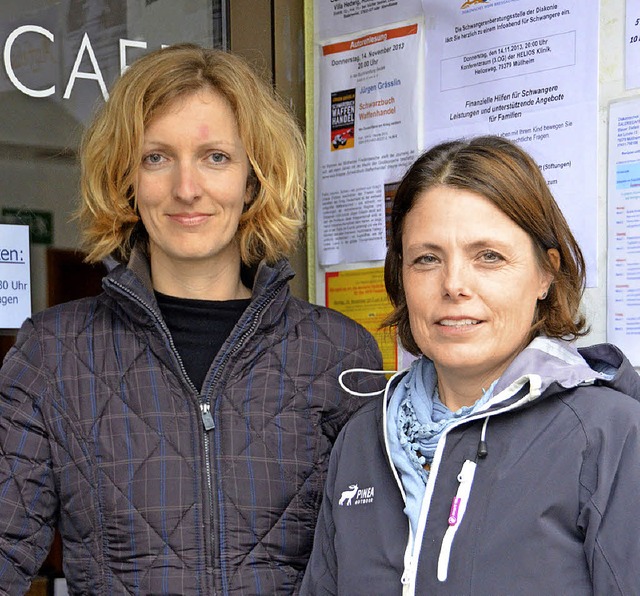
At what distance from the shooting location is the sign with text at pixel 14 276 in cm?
271

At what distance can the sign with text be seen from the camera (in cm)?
271

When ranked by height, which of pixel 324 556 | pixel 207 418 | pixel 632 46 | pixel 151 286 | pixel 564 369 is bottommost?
pixel 324 556

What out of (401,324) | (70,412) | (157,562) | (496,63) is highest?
(496,63)

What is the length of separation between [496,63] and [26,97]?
1192mm

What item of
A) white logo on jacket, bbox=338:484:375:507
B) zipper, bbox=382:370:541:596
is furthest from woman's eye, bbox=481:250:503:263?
white logo on jacket, bbox=338:484:375:507

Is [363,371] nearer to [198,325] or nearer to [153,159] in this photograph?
[198,325]

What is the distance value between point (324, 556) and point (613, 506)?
61cm

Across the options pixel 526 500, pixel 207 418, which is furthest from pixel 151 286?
pixel 526 500

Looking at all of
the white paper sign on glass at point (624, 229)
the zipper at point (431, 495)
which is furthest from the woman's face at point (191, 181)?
the white paper sign on glass at point (624, 229)

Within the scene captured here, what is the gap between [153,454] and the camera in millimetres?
2104

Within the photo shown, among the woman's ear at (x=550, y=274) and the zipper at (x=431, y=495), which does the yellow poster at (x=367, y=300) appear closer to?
the woman's ear at (x=550, y=274)

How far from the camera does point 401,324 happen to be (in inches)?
86.0

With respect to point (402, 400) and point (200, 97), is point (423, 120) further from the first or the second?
point (402, 400)

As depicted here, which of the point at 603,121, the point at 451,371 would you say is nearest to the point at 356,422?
the point at 451,371
